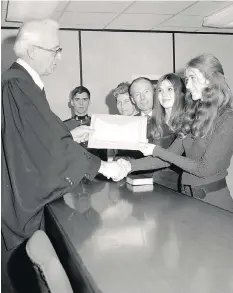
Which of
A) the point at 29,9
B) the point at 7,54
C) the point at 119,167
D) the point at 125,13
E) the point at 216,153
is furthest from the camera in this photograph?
the point at 7,54

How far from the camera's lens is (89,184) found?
95.0 inches

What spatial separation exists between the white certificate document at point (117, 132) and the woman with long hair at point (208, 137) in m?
0.08

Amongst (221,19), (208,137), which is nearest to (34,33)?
(208,137)

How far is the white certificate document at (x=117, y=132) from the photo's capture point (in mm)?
2191

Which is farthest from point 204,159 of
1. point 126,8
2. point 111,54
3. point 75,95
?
→ point 111,54

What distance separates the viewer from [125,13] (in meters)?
4.52

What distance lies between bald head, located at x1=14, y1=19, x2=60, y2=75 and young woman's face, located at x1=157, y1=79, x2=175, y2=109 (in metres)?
0.92

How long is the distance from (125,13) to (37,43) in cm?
282

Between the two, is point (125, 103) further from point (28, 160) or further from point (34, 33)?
point (28, 160)

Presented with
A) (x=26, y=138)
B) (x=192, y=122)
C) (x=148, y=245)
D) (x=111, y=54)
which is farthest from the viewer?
(x=111, y=54)

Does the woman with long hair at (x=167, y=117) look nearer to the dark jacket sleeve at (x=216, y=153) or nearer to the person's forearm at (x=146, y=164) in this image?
the person's forearm at (x=146, y=164)

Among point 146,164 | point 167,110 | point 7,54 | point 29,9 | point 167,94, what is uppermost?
point 29,9

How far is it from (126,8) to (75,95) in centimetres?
124

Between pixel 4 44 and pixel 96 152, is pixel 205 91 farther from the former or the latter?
pixel 4 44
